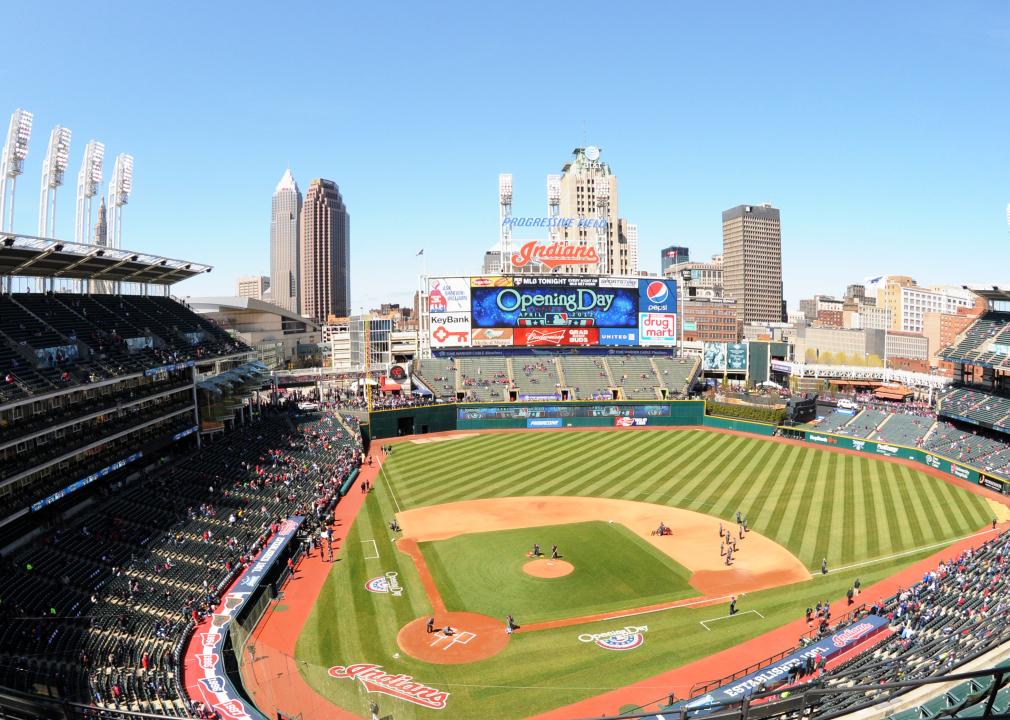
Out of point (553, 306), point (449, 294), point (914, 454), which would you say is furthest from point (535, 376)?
Answer: point (914, 454)

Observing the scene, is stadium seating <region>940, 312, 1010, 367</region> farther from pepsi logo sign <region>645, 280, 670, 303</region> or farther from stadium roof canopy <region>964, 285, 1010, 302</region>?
pepsi logo sign <region>645, 280, 670, 303</region>

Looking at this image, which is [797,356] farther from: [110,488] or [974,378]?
[110,488]

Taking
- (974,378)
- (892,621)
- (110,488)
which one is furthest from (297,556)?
(974,378)

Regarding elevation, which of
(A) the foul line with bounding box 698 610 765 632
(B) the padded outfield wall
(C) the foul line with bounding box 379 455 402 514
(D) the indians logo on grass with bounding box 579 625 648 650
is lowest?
(D) the indians logo on grass with bounding box 579 625 648 650

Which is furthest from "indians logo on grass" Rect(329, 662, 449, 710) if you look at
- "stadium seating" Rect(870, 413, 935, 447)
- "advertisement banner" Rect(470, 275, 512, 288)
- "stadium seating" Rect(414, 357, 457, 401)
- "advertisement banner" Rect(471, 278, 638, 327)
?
"advertisement banner" Rect(470, 275, 512, 288)

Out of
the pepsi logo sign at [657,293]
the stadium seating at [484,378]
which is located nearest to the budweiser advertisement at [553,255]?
the pepsi logo sign at [657,293]

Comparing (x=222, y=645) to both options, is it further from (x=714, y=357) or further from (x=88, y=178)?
(x=714, y=357)

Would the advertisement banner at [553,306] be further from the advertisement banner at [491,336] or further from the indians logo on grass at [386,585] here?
the indians logo on grass at [386,585]
